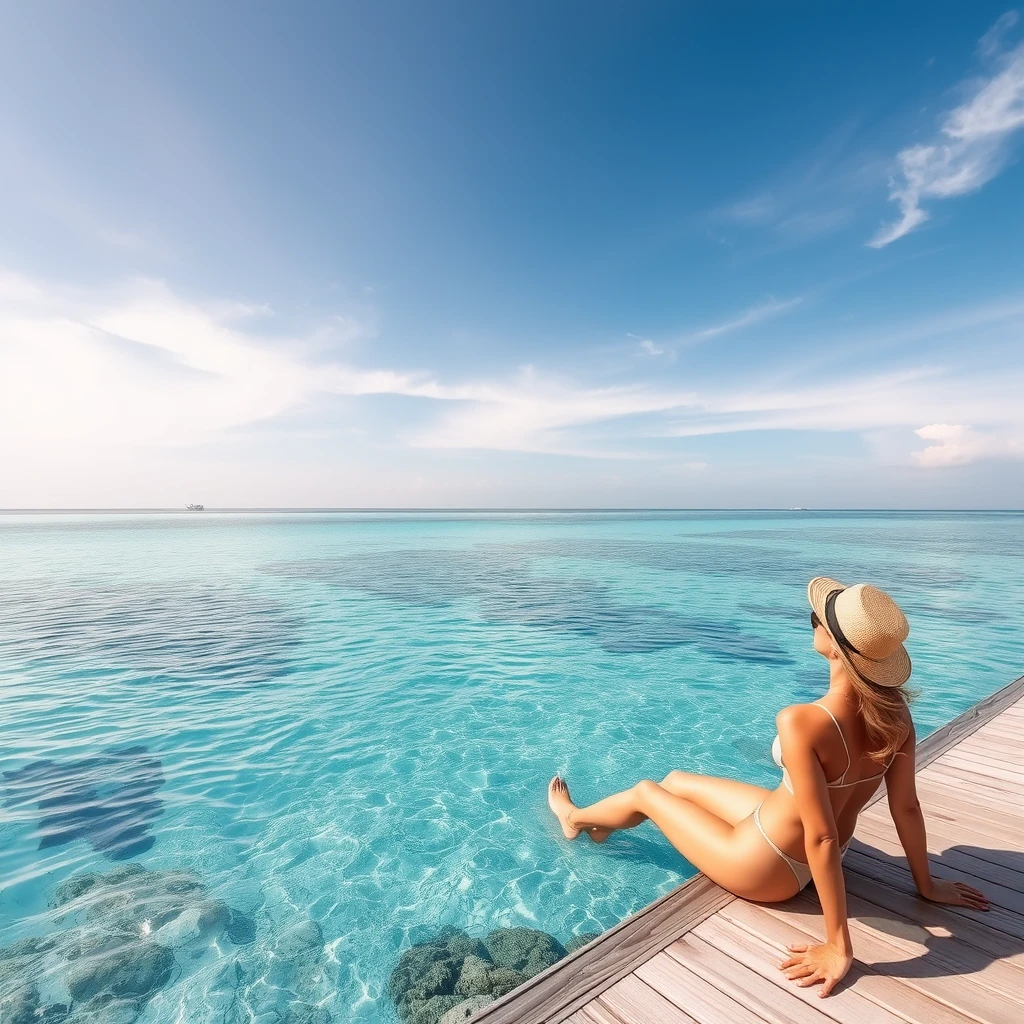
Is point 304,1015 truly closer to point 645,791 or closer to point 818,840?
point 645,791

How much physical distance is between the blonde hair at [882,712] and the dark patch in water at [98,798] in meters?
7.57

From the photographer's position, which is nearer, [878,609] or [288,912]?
[878,609]

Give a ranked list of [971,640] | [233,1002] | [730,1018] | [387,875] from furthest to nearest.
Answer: [971,640] → [387,875] → [233,1002] → [730,1018]

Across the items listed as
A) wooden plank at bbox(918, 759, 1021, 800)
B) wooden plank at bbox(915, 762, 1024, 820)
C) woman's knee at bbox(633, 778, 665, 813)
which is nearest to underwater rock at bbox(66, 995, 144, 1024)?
woman's knee at bbox(633, 778, 665, 813)

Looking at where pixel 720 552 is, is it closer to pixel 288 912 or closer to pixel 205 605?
pixel 205 605

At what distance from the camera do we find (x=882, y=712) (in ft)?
9.82

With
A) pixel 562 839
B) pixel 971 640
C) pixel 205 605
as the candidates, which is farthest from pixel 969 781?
pixel 205 605

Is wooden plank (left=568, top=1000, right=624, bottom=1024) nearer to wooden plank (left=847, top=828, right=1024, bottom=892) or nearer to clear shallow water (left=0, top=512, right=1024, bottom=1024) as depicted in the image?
clear shallow water (left=0, top=512, right=1024, bottom=1024)

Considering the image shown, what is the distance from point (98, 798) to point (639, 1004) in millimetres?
7707

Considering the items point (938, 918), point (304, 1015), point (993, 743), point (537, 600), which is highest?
point (938, 918)

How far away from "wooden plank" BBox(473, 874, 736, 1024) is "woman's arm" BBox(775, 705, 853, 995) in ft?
2.27

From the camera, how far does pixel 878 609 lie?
286cm

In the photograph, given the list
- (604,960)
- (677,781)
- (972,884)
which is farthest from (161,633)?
(972,884)

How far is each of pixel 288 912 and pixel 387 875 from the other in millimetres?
1027
